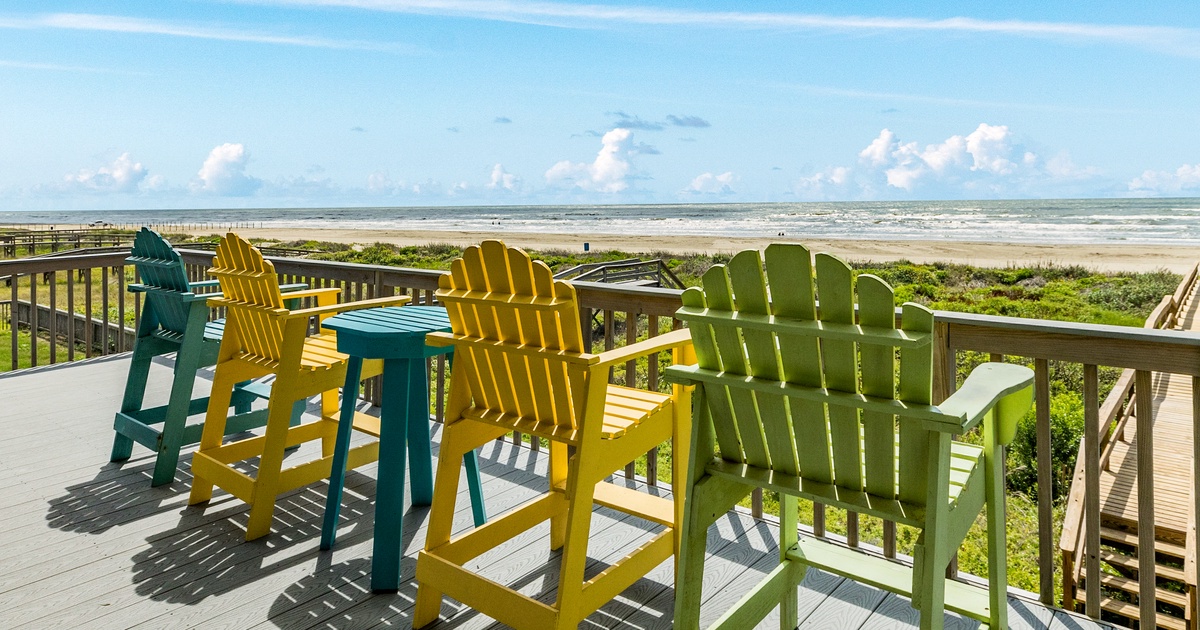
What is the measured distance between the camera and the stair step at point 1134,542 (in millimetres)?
4617

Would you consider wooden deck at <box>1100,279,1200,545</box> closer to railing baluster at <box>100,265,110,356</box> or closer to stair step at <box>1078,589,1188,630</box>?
stair step at <box>1078,589,1188,630</box>

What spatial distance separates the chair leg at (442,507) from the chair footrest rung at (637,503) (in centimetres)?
54

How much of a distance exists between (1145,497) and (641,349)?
1425mm

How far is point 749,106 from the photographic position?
76312mm

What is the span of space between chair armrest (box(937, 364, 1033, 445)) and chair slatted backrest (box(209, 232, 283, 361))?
2.27 m

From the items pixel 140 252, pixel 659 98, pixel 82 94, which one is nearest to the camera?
pixel 140 252

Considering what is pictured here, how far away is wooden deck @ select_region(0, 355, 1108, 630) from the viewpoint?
6.89 ft

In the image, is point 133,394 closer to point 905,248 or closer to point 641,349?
point 641,349

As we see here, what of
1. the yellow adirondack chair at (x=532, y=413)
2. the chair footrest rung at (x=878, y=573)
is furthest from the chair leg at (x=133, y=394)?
the chair footrest rung at (x=878, y=573)

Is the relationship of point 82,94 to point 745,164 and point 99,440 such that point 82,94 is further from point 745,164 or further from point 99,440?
point 745,164

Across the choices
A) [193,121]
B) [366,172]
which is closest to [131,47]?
[193,121]

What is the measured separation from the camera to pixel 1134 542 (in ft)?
15.7

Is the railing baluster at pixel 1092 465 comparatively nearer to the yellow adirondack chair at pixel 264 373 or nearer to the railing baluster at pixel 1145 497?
the railing baluster at pixel 1145 497

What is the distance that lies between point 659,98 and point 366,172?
38.0 metres
